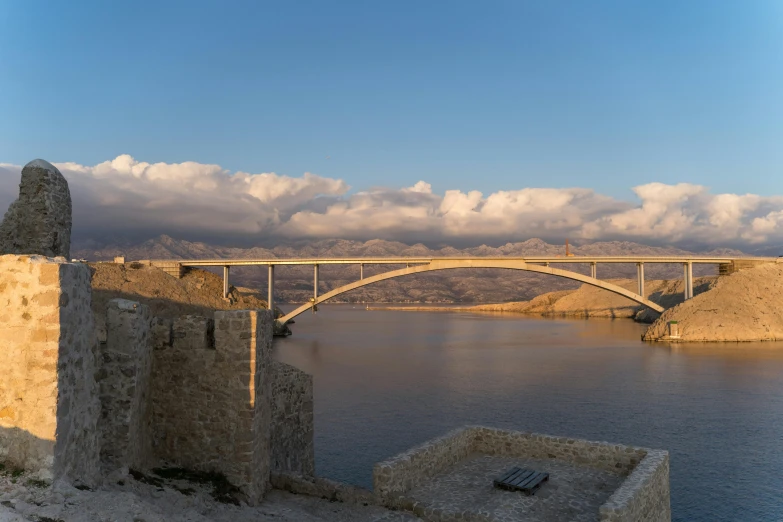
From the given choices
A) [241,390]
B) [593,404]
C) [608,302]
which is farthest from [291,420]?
[608,302]

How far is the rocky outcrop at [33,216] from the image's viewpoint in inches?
493

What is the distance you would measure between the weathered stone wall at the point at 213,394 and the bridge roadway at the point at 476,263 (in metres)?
51.3

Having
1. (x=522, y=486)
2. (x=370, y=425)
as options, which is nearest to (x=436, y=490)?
(x=522, y=486)

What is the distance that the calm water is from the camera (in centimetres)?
1772

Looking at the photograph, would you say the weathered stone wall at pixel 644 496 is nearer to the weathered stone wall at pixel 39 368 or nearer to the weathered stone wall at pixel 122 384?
the weathered stone wall at pixel 122 384

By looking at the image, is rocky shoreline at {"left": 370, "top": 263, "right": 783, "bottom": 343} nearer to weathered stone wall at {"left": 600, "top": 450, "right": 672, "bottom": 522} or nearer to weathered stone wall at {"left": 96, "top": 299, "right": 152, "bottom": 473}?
weathered stone wall at {"left": 600, "top": 450, "right": 672, "bottom": 522}

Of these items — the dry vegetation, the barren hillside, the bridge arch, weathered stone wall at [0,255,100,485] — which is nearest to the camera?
weathered stone wall at [0,255,100,485]

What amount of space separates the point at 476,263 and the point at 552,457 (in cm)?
5219

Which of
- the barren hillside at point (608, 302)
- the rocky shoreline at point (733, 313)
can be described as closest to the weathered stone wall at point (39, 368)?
the rocky shoreline at point (733, 313)

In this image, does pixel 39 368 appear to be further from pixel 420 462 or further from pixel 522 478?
pixel 522 478

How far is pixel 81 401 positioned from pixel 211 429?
3011mm

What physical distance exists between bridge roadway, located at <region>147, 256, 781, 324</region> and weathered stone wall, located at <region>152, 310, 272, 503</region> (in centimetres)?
5129

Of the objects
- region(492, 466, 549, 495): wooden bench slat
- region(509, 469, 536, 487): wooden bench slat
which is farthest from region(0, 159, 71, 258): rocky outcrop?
region(509, 469, 536, 487): wooden bench slat

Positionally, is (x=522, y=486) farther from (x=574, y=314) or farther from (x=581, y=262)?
(x=574, y=314)
